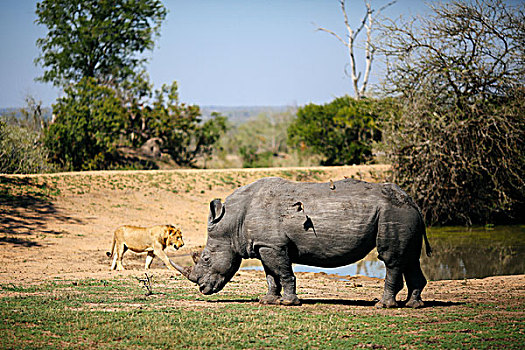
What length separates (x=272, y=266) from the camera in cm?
920

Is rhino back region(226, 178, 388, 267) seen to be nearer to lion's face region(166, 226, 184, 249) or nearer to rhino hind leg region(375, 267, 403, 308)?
rhino hind leg region(375, 267, 403, 308)

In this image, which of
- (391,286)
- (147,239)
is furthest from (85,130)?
(391,286)

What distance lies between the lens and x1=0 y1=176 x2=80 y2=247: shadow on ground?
18.7 metres

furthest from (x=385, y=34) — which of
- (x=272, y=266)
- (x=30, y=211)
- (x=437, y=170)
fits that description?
(x=272, y=266)

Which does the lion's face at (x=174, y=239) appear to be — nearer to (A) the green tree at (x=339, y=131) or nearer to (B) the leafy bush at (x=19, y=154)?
(B) the leafy bush at (x=19, y=154)

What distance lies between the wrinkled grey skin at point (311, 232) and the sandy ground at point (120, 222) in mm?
1557

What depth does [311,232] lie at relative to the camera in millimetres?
9016

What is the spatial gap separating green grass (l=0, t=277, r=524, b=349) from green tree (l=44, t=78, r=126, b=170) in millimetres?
22944

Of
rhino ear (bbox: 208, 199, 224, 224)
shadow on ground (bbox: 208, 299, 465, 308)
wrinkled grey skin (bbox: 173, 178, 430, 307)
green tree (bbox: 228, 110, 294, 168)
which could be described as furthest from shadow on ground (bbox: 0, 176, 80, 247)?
green tree (bbox: 228, 110, 294, 168)

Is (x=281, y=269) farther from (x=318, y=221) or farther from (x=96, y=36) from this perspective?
(x=96, y=36)

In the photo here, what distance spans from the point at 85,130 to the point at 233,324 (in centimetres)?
2669

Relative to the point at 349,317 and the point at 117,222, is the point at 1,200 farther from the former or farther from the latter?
the point at 349,317

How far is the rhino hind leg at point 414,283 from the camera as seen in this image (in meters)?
9.21

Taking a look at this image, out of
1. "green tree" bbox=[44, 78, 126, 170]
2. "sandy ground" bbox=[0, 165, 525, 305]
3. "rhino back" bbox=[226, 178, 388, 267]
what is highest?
"green tree" bbox=[44, 78, 126, 170]
